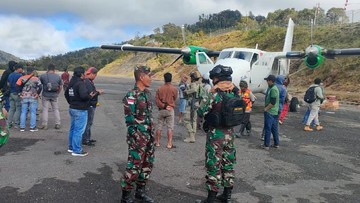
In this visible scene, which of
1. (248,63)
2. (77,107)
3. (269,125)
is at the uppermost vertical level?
(248,63)

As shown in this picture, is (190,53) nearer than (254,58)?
No

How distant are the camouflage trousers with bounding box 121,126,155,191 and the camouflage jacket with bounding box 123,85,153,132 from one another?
0.07 metres

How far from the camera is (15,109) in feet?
30.4

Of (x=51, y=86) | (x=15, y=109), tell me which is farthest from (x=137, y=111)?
(x=15, y=109)

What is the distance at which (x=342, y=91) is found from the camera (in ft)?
77.9

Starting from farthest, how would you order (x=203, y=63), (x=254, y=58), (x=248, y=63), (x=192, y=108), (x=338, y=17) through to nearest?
(x=338, y=17)
(x=203, y=63)
(x=254, y=58)
(x=248, y=63)
(x=192, y=108)

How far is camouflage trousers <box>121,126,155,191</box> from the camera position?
435 cm

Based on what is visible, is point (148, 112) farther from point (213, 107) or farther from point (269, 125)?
point (269, 125)

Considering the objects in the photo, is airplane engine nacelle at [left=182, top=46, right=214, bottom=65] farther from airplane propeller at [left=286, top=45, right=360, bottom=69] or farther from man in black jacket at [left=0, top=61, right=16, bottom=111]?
man in black jacket at [left=0, top=61, right=16, bottom=111]

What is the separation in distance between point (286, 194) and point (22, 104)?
722 centimetres

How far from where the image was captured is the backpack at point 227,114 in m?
4.36

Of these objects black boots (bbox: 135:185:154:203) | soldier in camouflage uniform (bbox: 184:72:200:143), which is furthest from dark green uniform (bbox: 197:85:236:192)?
soldier in camouflage uniform (bbox: 184:72:200:143)

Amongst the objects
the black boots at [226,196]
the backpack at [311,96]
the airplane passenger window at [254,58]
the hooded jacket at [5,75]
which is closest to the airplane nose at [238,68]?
the airplane passenger window at [254,58]

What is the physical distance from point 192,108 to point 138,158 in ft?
13.8
